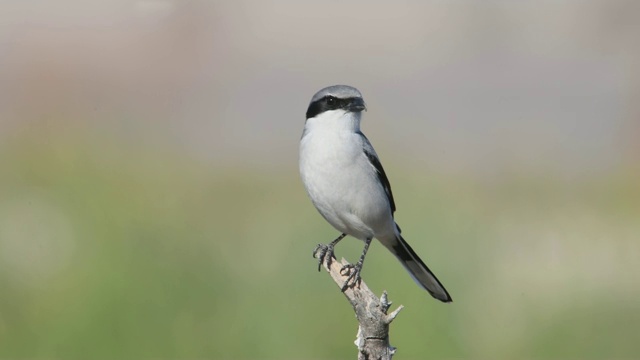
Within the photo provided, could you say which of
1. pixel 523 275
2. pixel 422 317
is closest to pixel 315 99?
pixel 422 317

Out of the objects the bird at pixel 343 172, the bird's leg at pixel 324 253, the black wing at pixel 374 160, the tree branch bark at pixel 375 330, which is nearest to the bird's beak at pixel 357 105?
the bird at pixel 343 172

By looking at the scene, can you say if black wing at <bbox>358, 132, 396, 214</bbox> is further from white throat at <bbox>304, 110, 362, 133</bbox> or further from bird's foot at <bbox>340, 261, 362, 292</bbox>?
bird's foot at <bbox>340, 261, 362, 292</bbox>

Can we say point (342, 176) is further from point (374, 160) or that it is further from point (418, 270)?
point (418, 270)

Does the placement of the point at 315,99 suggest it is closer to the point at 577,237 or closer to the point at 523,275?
the point at 523,275

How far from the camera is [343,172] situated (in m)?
4.74

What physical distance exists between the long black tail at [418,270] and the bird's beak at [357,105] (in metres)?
0.71

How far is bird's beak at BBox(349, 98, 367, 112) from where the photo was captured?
4828 millimetres

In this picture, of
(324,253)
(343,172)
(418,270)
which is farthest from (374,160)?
(418,270)

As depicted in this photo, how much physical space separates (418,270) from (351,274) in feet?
2.46

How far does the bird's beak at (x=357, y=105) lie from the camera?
483 cm

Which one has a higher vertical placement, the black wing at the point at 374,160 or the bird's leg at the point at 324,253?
the black wing at the point at 374,160

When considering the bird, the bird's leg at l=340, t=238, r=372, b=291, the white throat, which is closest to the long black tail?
the bird

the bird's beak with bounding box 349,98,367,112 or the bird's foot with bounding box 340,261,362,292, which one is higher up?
the bird's beak with bounding box 349,98,367,112

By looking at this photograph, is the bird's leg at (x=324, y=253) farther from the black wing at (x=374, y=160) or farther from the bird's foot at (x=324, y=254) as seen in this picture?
the black wing at (x=374, y=160)
